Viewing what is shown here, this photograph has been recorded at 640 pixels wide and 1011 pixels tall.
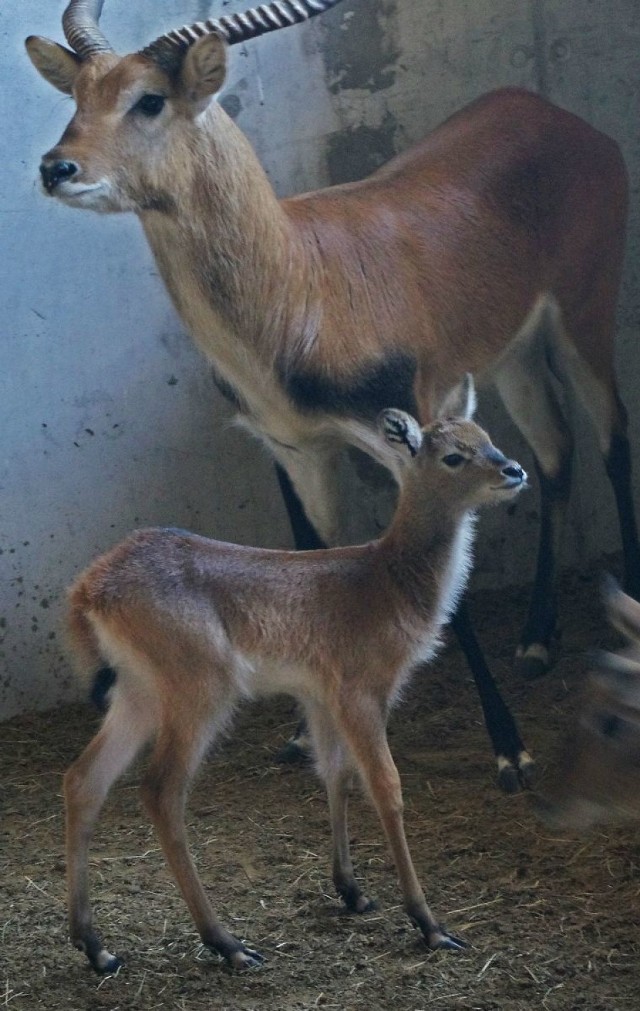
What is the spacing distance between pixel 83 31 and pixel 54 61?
0.14 metres

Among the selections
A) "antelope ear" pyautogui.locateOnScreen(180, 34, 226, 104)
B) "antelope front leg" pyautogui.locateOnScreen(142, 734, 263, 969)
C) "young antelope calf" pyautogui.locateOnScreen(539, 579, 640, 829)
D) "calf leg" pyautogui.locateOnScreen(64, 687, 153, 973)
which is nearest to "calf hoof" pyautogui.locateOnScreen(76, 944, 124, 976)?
"calf leg" pyautogui.locateOnScreen(64, 687, 153, 973)

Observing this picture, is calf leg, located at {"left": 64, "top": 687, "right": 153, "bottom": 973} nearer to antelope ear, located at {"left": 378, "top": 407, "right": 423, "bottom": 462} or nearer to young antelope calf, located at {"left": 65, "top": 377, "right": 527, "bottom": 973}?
young antelope calf, located at {"left": 65, "top": 377, "right": 527, "bottom": 973}

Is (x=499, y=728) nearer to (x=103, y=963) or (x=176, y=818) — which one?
(x=176, y=818)

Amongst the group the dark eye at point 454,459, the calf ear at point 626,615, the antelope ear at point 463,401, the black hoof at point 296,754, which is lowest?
the black hoof at point 296,754

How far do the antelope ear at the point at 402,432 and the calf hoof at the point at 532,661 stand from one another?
6.07ft

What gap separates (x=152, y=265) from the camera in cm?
585

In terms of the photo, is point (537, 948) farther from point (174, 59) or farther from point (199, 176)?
point (174, 59)

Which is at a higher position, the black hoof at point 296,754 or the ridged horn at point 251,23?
the ridged horn at point 251,23

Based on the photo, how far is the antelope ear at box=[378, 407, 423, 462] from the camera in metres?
4.17

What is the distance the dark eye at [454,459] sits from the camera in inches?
162

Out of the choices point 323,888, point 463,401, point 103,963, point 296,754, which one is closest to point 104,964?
point 103,963

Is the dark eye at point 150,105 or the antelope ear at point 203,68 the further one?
the dark eye at point 150,105

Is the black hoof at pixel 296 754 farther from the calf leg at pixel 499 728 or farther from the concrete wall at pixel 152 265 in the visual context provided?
the concrete wall at pixel 152 265

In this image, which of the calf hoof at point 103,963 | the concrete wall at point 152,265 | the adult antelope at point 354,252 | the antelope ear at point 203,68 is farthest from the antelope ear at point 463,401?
the calf hoof at point 103,963
